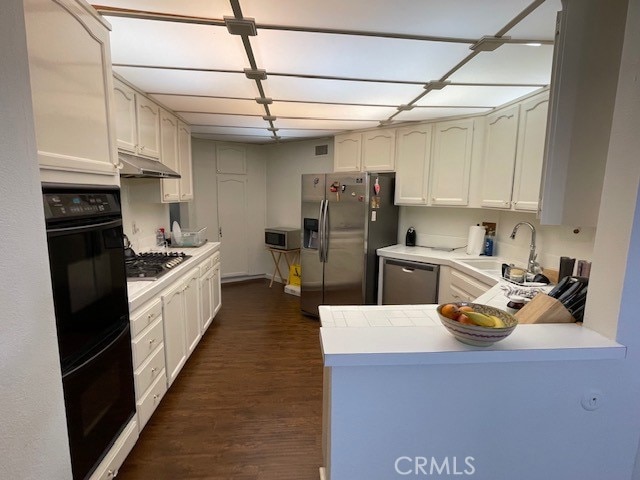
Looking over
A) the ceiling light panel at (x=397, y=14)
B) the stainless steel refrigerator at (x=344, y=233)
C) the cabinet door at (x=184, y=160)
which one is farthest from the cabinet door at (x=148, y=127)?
the stainless steel refrigerator at (x=344, y=233)

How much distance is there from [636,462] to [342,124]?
3.32 metres

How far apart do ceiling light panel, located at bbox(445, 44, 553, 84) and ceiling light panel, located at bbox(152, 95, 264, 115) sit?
1.69 meters

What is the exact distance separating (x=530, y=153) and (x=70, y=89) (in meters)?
2.81

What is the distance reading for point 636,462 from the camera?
44.1 inches

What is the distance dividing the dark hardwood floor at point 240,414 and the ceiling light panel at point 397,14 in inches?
89.5

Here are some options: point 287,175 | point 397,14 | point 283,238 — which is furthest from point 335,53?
point 287,175

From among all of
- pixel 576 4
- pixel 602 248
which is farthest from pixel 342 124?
pixel 602 248

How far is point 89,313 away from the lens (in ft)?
4.24

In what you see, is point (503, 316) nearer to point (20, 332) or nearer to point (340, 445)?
point (340, 445)

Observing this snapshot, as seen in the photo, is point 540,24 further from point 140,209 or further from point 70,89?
point 140,209

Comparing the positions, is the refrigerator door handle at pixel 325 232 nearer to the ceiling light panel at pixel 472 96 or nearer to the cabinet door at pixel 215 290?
the cabinet door at pixel 215 290

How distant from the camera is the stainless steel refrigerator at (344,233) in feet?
11.4

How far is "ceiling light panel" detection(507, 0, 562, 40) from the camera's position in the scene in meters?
1.30

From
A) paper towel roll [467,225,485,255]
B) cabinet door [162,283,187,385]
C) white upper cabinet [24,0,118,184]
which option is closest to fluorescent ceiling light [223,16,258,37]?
white upper cabinet [24,0,118,184]
